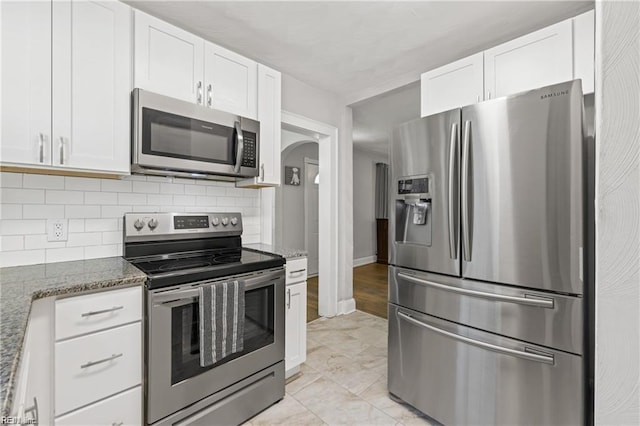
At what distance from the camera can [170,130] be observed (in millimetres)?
1793

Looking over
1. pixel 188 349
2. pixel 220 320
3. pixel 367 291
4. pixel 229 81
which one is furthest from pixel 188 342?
pixel 367 291

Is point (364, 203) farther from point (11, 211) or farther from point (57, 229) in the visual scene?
point (11, 211)

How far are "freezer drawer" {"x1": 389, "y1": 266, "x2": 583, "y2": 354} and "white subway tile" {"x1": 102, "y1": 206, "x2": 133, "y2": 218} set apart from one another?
6.09ft

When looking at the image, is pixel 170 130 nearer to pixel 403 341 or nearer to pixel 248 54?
pixel 248 54

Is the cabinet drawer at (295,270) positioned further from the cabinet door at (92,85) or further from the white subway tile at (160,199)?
the cabinet door at (92,85)

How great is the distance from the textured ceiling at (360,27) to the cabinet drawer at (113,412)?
2.27m

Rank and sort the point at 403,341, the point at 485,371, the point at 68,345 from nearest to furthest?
the point at 68,345
the point at 485,371
the point at 403,341

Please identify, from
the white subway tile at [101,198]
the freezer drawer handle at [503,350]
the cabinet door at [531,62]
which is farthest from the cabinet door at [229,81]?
the freezer drawer handle at [503,350]

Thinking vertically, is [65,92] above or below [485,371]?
above

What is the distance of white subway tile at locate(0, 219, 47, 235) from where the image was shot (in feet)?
5.12

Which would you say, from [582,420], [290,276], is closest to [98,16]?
[290,276]

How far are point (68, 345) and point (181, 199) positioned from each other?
116 cm

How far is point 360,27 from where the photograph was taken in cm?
216

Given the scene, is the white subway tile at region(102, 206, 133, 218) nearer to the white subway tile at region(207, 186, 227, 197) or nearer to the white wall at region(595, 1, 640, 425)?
the white subway tile at region(207, 186, 227, 197)
